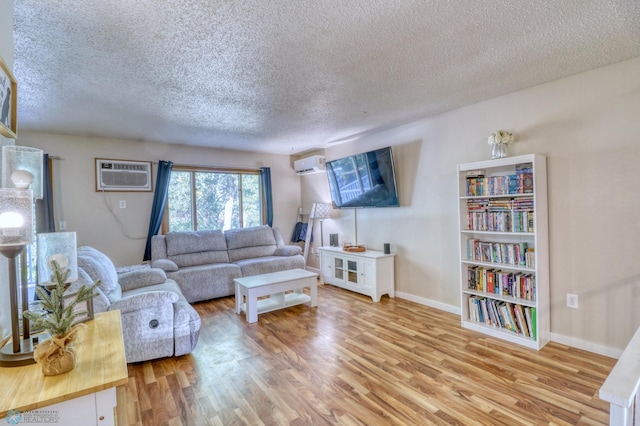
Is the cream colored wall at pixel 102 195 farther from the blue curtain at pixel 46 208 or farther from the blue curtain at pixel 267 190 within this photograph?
the blue curtain at pixel 267 190

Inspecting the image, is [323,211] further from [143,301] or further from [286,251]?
[143,301]

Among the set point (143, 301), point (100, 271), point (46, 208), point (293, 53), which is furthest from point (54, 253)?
point (46, 208)

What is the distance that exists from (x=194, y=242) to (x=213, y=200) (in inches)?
36.7

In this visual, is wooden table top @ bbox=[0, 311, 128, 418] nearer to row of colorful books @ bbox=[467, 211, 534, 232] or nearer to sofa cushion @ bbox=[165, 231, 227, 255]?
row of colorful books @ bbox=[467, 211, 534, 232]

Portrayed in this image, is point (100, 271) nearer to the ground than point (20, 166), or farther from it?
nearer to the ground

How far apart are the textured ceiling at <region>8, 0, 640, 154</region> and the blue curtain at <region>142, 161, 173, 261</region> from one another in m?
1.26

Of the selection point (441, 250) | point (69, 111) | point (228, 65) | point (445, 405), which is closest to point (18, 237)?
point (228, 65)

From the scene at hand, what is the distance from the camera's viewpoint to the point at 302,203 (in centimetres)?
608

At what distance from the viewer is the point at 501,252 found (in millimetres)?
2893

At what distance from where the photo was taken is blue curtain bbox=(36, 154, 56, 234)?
3760mm

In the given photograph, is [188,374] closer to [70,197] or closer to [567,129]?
[70,197]

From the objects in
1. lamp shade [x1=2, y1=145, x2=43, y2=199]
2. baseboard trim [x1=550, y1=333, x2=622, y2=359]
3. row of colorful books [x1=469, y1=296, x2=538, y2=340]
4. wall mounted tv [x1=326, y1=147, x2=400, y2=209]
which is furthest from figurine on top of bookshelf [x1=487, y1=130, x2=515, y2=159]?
lamp shade [x1=2, y1=145, x2=43, y2=199]

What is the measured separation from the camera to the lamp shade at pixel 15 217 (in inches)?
42.8

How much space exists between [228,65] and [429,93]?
5.98 feet
